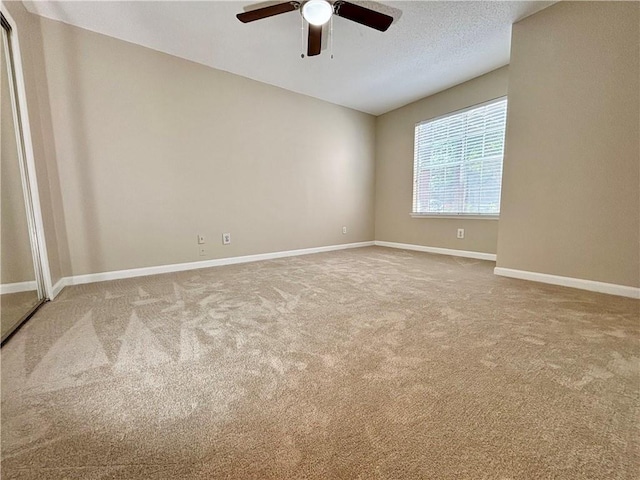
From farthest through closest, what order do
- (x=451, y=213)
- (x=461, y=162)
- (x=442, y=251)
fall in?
(x=442, y=251)
(x=451, y=213)
(x=461, y=162)

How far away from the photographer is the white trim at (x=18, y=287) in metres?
1.75

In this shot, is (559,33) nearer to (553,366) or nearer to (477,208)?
(477,208)

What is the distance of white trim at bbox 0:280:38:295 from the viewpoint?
5.74ft

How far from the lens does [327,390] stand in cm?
100

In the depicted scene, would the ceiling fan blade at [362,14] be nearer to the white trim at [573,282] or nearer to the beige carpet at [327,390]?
the beige carpet at [327,390]

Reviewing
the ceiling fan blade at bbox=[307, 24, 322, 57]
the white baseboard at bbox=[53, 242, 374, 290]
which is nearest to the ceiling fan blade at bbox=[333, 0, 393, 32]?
the ceiling fan blade at bbox=[307, 24, 322, 57]

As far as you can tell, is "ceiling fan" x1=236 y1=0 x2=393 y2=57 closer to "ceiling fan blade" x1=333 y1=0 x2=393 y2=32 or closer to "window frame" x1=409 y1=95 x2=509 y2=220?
"ceiling fan blade" x1=333 y1=0 x2=393 y2=32

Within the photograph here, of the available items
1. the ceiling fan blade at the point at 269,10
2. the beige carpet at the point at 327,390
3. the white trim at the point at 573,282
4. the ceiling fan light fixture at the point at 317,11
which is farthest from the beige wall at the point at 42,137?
the white trim at the point at 573,282

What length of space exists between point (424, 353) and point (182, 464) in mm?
1042

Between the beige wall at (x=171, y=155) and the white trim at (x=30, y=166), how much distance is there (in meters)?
0.44

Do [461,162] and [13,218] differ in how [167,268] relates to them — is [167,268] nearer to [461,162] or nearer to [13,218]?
[13,218]

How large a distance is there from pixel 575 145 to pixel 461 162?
154 cm

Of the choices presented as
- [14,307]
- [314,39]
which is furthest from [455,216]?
[14,307]

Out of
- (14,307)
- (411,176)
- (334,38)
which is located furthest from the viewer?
(411,176)
